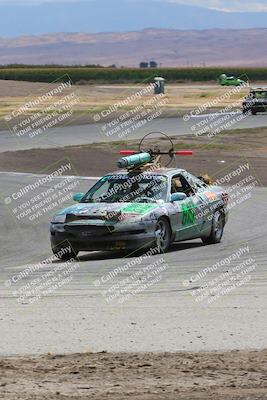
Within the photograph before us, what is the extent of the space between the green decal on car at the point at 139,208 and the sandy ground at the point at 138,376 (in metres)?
7.89

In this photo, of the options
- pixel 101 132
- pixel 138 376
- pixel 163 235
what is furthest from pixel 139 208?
pixel 101 132

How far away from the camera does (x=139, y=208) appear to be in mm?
16391

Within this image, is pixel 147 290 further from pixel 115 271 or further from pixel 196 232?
pixel 196 232

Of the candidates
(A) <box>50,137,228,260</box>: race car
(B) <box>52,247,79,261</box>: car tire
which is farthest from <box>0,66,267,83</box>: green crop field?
(B) <box>52,247,79,261</box>: car tire

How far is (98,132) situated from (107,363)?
3798cm

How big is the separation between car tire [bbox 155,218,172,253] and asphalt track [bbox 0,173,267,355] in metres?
0.29

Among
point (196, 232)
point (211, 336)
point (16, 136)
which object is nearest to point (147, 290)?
point (211, 336)

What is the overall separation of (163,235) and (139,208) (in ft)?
1.94

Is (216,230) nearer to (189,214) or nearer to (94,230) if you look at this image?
(189,214)

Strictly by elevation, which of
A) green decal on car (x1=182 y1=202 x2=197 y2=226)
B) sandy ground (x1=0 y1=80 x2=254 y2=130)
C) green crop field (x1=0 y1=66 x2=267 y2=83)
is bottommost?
green crop field (x1=0 y1=66 x2=267 y2=83)

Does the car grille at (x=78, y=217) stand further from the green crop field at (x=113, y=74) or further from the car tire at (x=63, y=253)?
the green crop field at (x=113, y=74)

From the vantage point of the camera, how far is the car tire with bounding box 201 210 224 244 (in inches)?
711

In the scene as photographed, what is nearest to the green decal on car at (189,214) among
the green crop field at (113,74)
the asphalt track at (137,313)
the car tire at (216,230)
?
the car tire at (216,230)

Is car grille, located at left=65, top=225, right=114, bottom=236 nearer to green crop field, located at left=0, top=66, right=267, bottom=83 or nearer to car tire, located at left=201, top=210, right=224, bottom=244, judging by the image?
car tire, located at left=201, top=210, right=224, bottom=244
